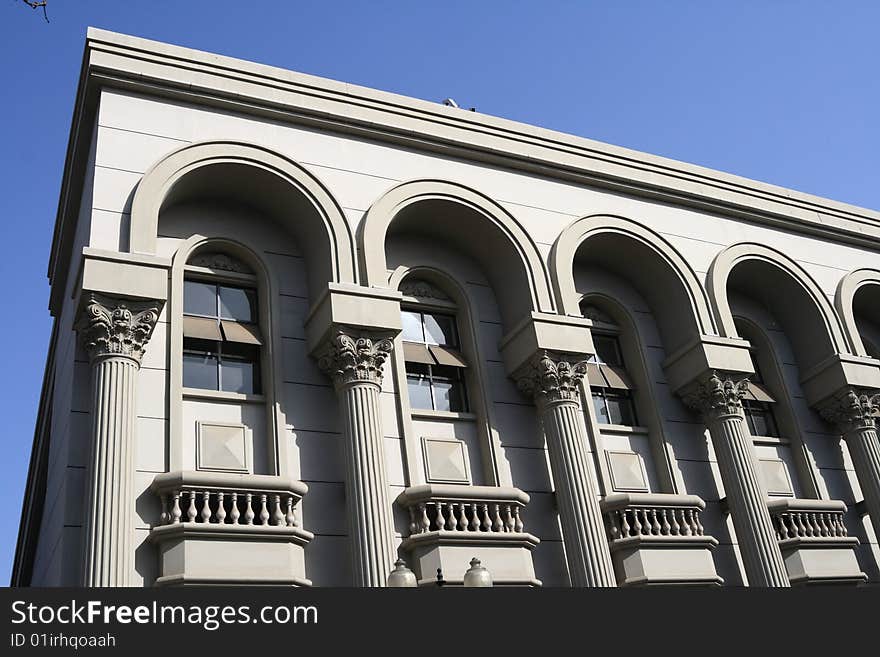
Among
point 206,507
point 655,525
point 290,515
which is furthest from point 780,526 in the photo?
point 206,507

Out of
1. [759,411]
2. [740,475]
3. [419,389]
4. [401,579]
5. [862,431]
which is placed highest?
[759,411]

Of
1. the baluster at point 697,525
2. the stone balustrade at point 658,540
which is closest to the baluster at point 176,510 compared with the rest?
the stone balustrade at point 658,540

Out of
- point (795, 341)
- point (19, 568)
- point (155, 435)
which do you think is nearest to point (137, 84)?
point (155, 435)

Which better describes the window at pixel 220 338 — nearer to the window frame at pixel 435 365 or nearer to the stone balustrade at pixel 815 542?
the window frame at pixel 435 365

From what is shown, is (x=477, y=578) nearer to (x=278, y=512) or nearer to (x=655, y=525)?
(x=278, y=512)

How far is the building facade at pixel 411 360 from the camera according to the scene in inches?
505

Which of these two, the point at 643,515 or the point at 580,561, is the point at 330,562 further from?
the point at 643,515

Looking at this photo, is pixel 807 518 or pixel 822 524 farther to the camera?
pixel 822 524

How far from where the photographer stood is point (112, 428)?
39.2ft

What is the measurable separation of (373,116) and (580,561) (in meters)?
9.08

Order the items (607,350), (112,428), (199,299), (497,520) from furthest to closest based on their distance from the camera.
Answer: (607,350)
(199,299)
(497,520)
(112,428)

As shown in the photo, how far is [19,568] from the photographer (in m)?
21.4

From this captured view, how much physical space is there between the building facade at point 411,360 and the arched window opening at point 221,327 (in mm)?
46

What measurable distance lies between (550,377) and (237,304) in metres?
5.78
